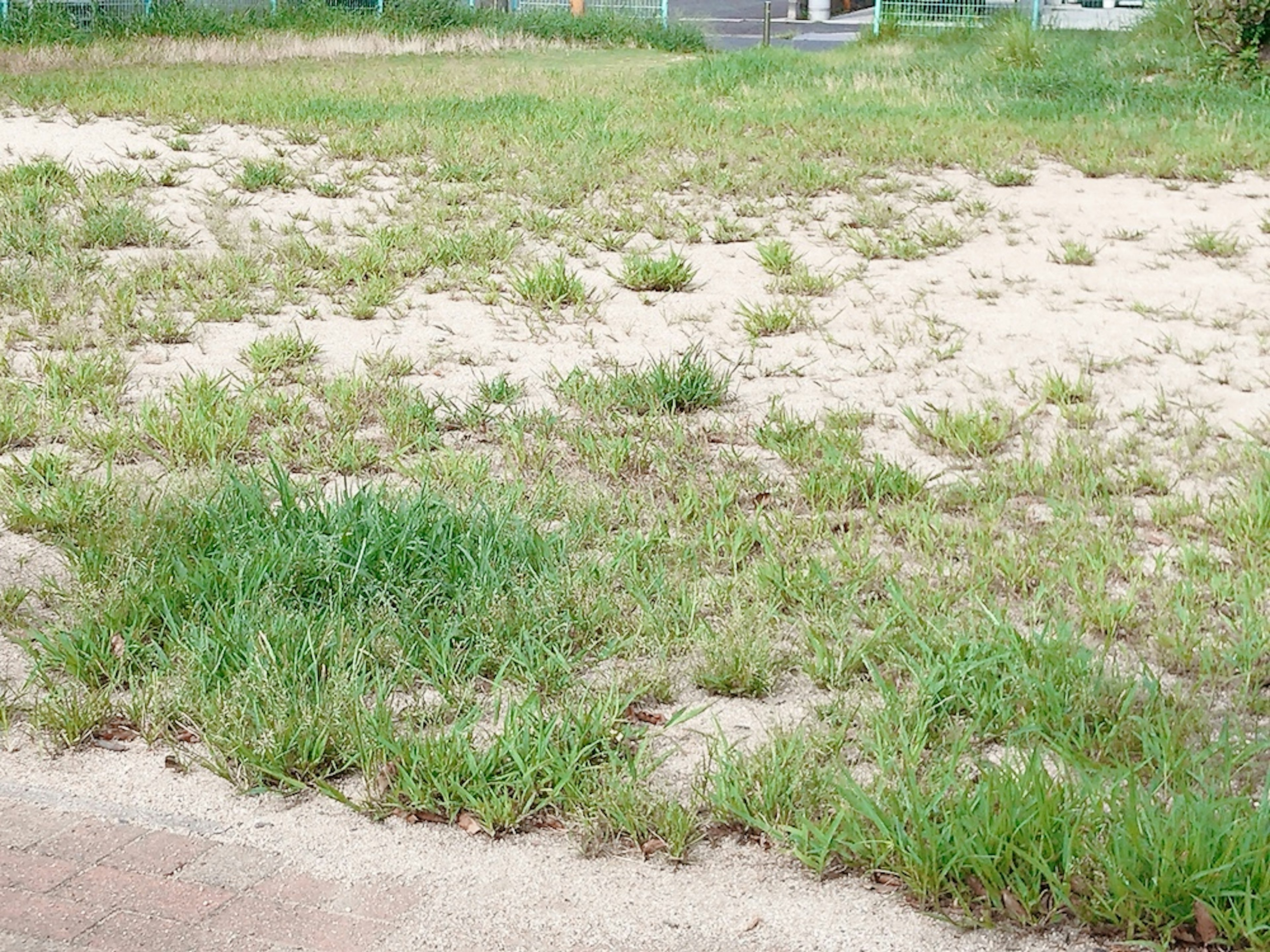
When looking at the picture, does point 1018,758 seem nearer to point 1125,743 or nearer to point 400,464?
point 1125,743

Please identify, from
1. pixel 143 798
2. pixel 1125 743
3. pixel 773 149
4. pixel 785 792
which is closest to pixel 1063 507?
pixel 1125 743

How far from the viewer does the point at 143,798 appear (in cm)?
320

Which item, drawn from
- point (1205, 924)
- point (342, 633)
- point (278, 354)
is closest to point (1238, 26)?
point (278, 354)

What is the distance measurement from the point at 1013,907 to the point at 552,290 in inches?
188

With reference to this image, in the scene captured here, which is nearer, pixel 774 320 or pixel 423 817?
pixel 423 817

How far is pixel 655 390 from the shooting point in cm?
570

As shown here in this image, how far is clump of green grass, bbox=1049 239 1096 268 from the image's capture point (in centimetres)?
762

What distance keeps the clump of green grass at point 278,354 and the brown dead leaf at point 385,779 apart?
315 cm

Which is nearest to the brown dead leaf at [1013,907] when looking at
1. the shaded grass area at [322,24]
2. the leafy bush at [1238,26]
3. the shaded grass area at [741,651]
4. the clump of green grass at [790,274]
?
the shaded grass area at [741,651]

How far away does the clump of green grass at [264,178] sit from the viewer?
9172 mm

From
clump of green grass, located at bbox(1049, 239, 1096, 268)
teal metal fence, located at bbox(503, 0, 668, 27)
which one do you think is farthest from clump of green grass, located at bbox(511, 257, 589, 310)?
teal metal fence, located at bbox(503, 0, 668, 27)

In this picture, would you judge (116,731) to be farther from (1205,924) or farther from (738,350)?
(738,350)

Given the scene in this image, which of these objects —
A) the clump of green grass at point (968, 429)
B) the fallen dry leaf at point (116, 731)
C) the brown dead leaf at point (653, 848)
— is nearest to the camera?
the brown dead leaf at point (653, 848)

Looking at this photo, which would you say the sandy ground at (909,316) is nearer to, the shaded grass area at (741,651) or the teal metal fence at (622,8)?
the shaded grass area at (741,651)
